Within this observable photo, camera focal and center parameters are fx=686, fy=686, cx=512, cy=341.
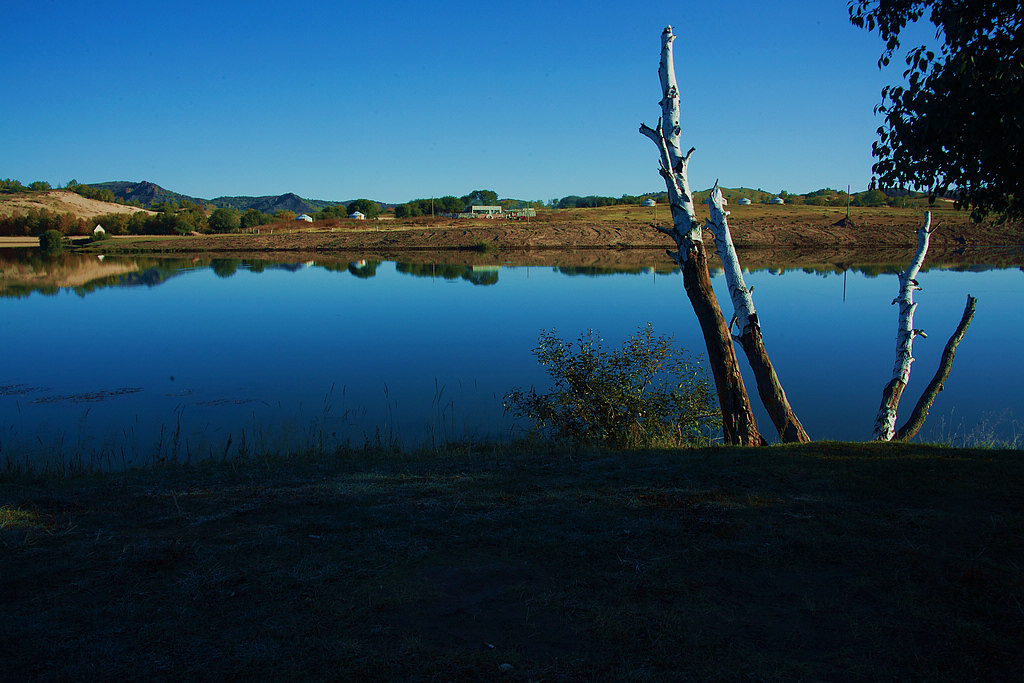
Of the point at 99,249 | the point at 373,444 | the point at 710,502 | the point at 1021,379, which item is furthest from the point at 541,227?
the point at 710,502

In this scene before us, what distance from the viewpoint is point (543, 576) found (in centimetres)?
370

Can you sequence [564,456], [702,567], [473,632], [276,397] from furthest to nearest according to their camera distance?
[276,397], [564,456], [702,567], [473,632]

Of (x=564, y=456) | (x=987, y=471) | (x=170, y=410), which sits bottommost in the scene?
(x=170, y=410)

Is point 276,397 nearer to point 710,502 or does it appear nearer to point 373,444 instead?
point 373,444

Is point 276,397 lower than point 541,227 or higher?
lower

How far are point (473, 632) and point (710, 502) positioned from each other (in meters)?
2.20

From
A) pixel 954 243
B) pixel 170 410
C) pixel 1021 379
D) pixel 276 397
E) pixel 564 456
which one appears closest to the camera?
pixel 564 456

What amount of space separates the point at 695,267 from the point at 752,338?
109cm

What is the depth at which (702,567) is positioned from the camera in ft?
12.2

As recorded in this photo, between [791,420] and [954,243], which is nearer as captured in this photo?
[791,420]

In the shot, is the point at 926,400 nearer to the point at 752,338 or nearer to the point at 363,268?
the point at 752,338

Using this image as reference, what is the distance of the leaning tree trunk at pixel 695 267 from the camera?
8.07 meters

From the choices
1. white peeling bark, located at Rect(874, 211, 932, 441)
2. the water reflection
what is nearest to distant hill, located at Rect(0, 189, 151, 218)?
the water reflection

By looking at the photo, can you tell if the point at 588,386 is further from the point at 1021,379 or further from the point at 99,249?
the point at 99,249
